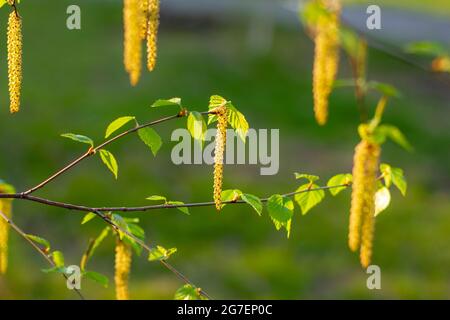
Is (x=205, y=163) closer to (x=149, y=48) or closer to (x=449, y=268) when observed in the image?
(x=449, y=268)

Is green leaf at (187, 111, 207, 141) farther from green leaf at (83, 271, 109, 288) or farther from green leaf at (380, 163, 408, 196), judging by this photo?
green leaf at (380, 163, 408, 196)

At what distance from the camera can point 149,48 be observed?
220 cm

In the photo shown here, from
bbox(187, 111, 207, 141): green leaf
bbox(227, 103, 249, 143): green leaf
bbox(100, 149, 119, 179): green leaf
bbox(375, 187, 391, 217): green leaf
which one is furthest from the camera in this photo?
bbox(375, 187, 391, 217): green leaf

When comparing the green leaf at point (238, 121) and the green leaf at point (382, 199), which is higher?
the green leaf at point (238, 121)

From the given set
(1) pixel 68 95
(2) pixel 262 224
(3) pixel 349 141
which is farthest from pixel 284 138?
(1) pixel 68 95

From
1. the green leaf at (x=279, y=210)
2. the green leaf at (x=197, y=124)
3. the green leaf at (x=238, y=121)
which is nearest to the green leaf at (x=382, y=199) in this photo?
the green leaf at (x=279, y=210)

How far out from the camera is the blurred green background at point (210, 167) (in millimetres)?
7184

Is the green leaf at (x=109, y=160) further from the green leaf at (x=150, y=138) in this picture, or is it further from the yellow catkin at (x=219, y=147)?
the yellow catkin at (x=219, y=147)

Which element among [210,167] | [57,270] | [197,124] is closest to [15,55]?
[197,124]

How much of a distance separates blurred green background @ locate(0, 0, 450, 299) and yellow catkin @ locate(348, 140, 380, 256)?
4309 millimetres

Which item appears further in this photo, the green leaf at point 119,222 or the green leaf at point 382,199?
the green leaf at point 382,199

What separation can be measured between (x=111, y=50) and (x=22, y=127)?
3.44 metres

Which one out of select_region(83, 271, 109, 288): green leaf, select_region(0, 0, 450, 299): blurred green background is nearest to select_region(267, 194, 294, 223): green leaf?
select_region(83, 271, 109, 288): green leaf

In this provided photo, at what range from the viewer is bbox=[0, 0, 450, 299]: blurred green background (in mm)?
7184
